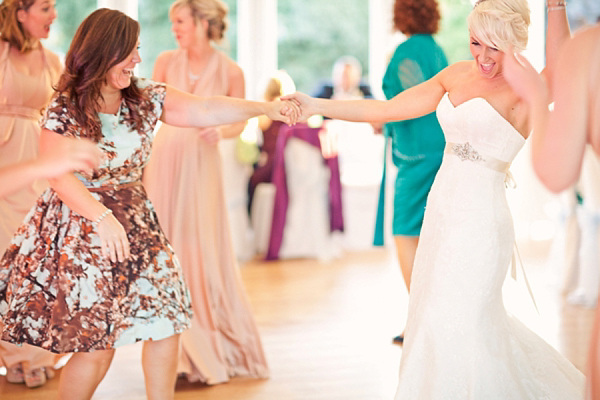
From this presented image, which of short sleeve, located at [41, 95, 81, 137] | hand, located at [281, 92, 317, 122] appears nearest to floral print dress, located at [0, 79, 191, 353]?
short sleeve, located at [41, 95, 81, 137]

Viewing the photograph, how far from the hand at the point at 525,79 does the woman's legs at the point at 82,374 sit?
1.63 metres

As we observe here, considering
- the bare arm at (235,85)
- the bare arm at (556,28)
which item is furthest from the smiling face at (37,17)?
the bare arm at (556,28)

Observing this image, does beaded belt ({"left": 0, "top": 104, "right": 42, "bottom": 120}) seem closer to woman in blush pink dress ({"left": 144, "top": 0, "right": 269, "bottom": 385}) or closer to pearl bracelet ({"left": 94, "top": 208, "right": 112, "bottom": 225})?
woman in blush pink dress ({"left": 144, "top": 0, "right": 269, "bottom": 385})

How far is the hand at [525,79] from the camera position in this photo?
5.45ft

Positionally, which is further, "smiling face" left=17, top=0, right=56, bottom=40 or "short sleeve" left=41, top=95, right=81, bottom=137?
"smiling face" left=17, top=0, right=56, bottom=40

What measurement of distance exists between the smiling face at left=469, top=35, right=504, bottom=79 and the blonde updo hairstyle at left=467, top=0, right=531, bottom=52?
0.03 metres

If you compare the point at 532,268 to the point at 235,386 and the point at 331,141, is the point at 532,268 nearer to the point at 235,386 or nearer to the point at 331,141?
the point at 331,141

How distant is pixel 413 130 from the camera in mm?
3652

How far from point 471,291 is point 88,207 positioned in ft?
4.33

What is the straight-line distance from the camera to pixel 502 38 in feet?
7.23

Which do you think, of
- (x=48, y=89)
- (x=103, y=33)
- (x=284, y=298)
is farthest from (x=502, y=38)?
(x=284, y=298)

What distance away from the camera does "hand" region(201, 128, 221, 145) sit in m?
3.31

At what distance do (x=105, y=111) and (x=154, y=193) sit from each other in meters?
1.03

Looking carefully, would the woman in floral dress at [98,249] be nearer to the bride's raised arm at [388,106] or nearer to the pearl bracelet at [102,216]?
the pearl bracelet at [102,216]
